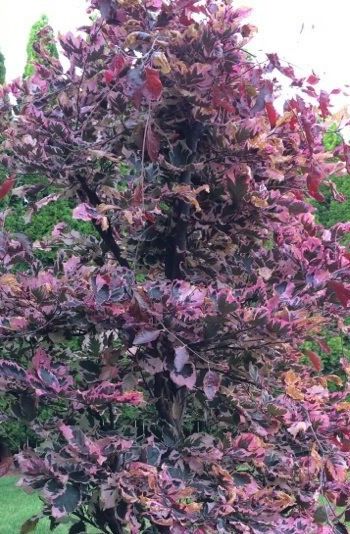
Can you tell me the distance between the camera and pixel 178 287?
157 centimetres

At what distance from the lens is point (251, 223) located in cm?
193

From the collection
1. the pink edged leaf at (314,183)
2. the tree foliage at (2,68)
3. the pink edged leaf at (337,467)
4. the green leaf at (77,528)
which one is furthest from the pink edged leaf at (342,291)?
the tree foliage at (2,68)

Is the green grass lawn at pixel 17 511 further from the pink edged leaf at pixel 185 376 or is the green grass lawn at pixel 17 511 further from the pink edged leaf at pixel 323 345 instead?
the pink edged leaf at pixel 185 376

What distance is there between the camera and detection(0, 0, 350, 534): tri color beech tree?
1558mm

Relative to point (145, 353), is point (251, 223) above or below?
above

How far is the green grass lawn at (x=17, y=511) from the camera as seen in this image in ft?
14.9

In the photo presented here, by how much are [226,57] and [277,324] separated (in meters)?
0.75

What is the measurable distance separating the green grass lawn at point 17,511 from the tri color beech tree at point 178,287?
2728 mm

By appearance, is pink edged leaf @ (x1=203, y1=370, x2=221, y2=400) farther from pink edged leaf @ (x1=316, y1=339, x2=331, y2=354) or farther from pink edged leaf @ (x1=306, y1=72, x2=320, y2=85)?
pink edged leaf @ (x1=306, y1=72, x2=320, y2=85)

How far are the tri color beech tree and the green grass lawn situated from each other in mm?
2728

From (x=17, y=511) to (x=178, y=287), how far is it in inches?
174

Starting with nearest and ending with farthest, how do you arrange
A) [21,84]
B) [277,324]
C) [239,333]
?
1. [277,324]
2. [239,333]
3. [21,84]

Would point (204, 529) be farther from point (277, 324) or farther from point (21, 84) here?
point (21, 84)

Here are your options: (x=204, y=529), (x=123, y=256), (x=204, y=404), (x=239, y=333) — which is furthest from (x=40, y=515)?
(x=123, y=256)
